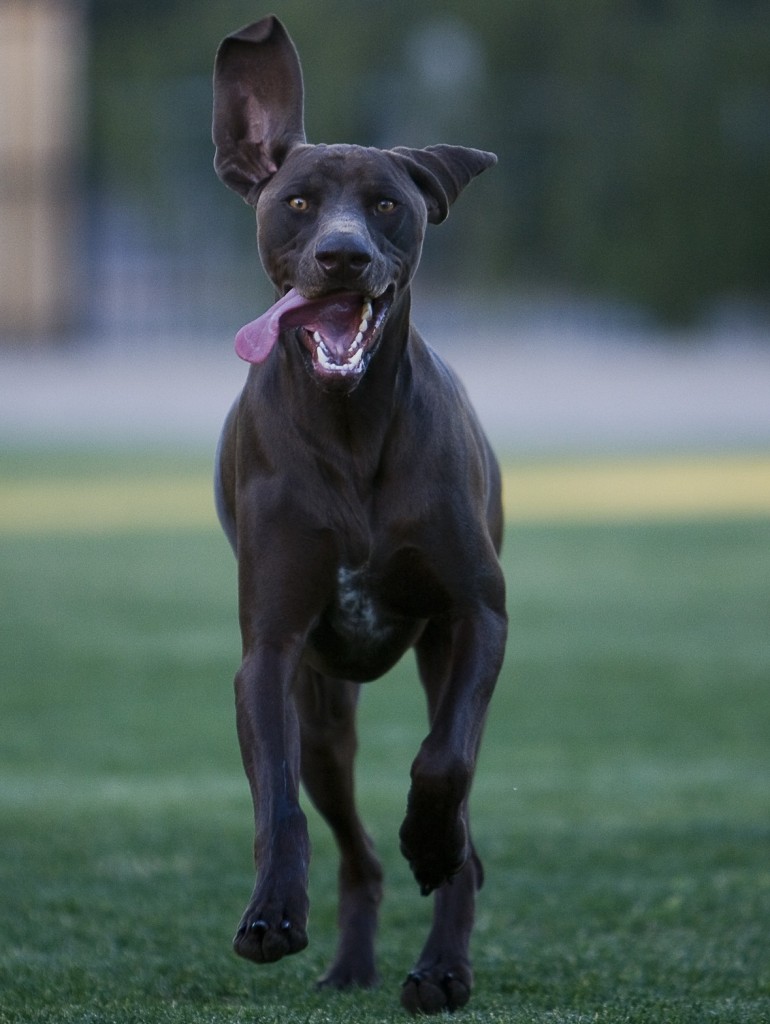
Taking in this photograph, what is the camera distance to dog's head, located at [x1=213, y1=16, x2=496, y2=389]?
13.1ft

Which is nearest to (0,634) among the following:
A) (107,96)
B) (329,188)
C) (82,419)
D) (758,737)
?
(758,737)

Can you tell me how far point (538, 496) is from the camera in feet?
56.0

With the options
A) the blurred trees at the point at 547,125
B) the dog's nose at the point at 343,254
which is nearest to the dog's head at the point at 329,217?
the dog's nose at the point at 343,254

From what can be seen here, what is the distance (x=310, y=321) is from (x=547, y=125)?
39554mm

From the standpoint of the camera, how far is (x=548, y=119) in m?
42.6

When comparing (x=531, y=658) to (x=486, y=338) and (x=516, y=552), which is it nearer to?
(x=516, y=552)

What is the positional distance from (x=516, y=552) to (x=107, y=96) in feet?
105

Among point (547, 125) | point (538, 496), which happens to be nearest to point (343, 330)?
point (538, 496)

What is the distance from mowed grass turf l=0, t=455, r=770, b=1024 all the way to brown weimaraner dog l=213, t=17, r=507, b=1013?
1.74 feet

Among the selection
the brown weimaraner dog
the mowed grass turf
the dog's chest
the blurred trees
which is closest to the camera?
the brown weimaraner dog

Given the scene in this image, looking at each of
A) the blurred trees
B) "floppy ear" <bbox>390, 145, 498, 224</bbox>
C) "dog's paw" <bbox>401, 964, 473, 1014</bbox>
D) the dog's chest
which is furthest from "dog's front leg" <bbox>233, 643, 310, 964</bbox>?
the blurred trees

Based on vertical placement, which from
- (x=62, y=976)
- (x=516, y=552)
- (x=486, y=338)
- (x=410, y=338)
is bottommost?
(x=486, y=338)

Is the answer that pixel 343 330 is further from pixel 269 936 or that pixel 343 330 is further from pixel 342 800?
pixel 342 800

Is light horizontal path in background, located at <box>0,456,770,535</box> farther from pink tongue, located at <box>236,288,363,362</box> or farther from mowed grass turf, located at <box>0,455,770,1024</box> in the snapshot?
pink tongue, located at <box>236,288,363,362</box>
